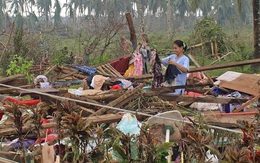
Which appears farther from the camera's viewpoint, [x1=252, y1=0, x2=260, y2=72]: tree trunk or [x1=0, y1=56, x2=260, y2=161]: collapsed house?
[x1=252, y1=0, x2=260, y2=72]: tree trunk

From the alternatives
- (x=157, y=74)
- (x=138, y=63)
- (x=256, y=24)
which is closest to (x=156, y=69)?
(x=157, y=74)

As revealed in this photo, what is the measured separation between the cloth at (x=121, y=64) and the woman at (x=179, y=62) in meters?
4.18

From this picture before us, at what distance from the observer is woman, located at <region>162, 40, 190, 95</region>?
6.11 meters

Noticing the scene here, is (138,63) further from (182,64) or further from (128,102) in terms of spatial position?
(128,102)

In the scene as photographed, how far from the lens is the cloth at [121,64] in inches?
415

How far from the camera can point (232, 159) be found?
6.63 ft

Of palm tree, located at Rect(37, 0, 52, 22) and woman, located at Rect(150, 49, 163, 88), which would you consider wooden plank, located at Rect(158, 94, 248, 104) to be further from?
palm tree, located at Rect(37, 0, 52, 22)

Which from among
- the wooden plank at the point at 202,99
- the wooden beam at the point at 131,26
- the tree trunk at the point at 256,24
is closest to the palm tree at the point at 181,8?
the tree trunk at the point at 256,24

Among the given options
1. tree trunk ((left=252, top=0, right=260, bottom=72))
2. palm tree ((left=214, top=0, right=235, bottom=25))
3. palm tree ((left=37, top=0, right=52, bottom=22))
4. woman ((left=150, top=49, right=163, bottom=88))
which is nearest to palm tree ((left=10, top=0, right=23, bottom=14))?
palm tree ((left=37, top=0, right=52, bottom=22))

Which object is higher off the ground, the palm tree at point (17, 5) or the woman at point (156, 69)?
the palm tree at point (17, 5)

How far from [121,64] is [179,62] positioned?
445cm

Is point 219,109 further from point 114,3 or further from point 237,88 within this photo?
point 114,3

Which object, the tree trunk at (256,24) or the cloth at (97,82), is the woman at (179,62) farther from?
the tree trunk at (256,24)

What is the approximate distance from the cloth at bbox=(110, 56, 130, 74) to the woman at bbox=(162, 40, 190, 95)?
4.18 m
